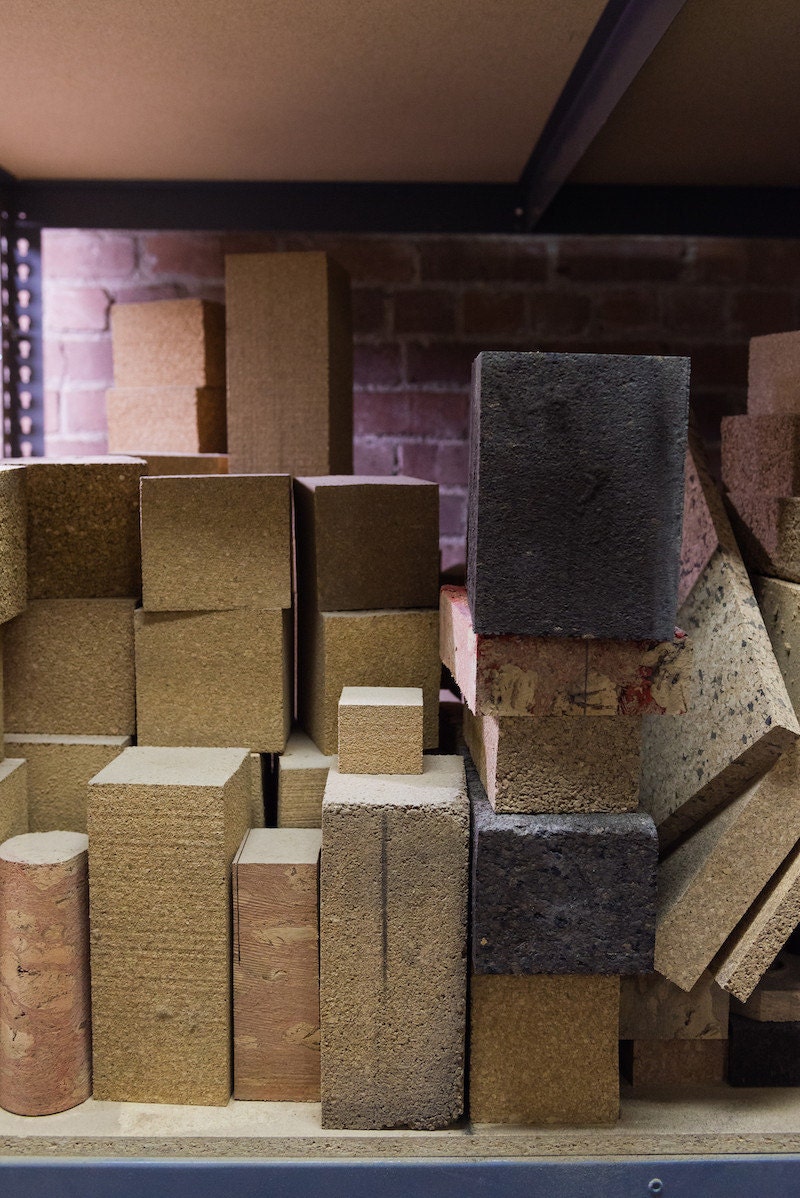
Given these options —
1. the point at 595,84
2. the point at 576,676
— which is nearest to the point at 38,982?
the point at 576,676

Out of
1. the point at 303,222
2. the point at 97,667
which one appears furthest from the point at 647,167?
the point at 97,667

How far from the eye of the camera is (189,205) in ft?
7.40

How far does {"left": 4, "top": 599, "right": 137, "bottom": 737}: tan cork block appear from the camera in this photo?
173 cm

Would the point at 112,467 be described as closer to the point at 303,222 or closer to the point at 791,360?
the point at 303,222

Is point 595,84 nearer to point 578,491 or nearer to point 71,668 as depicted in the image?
point 578,491

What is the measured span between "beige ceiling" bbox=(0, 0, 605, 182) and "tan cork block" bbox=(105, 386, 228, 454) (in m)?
0.45

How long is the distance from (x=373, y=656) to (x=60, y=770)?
0.53 m

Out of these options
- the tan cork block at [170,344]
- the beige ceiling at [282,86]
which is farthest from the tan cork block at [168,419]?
the beige ceiling at [282,86]

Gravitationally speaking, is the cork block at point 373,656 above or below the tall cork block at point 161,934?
above

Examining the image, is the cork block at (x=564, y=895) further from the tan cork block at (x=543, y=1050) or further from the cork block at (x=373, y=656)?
the cork block at (x=373, y=656)

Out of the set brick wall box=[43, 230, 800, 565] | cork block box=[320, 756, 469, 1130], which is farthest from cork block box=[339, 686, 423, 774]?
brick wall box=[43, 230, 800, 565]

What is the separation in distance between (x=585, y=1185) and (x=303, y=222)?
5.94 feet

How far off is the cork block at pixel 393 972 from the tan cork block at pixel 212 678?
0.28m

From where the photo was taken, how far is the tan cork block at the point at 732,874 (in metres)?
1.45
